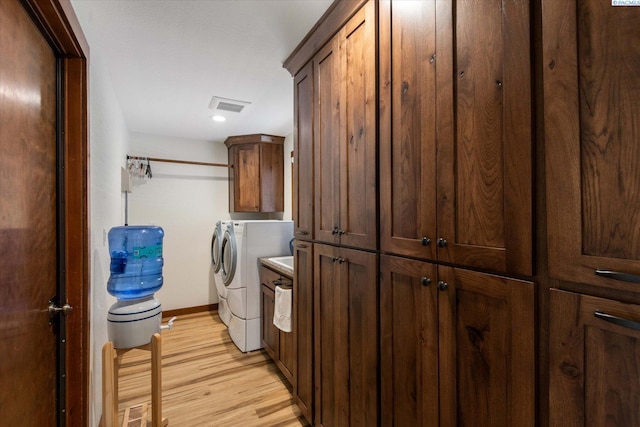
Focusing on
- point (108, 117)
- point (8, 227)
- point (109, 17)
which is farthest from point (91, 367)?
point (109, 17)

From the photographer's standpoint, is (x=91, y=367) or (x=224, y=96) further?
(x=224, y=96)

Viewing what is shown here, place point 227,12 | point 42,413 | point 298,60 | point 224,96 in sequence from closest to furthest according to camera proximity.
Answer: point 42,413
point 227,12
point 298,60
point 224,96

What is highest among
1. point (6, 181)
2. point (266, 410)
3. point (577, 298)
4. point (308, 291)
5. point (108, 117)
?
point (108, 117)

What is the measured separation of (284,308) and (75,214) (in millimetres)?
1358

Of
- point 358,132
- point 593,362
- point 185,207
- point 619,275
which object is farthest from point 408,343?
point 185,207

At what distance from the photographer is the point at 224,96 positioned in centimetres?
254

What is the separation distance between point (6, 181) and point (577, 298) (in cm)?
155

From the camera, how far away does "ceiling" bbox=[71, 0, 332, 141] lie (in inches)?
58.1

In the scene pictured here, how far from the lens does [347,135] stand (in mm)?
1399

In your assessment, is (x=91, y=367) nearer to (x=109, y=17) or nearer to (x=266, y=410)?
(x=266, y=410)

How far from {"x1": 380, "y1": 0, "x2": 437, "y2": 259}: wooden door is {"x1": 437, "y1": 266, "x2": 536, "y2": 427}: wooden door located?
16 cm

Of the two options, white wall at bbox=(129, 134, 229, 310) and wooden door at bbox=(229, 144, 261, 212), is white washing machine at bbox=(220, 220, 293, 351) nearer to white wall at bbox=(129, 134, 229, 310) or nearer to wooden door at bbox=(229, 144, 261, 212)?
wooden door at bbox=(229, 144, 261, 212)

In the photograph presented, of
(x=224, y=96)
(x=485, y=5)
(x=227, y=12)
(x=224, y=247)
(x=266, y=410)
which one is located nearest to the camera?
(x=485, y=5)

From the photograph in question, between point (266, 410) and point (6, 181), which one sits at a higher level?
point (6, 181)
